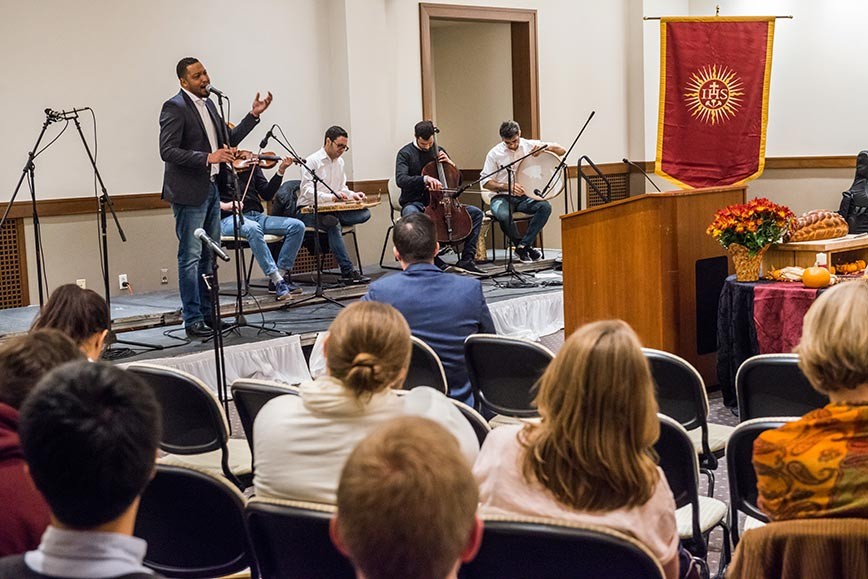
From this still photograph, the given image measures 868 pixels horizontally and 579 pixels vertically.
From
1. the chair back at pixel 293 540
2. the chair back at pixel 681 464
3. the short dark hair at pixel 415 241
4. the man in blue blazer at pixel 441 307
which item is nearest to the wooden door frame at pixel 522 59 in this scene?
the short dark hair at pixel 415 241

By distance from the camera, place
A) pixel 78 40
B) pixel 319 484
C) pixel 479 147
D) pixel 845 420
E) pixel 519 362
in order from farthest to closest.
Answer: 1. pixel 479 147
2. pixel 78 40
3. pixel 519 362
4. pixel 319 484
5. pixel 845 420

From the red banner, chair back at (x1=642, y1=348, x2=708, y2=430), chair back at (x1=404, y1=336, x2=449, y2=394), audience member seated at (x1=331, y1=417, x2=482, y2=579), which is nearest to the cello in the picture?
the red banner

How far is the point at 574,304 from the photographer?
5.80m

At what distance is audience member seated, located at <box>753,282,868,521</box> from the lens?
187 centimetres

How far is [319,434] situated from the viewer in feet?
7.13

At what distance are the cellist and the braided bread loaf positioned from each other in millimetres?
A: 3315

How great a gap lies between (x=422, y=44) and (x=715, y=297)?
473 centimetres

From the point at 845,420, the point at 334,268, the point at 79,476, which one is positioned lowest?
the point at 334,268

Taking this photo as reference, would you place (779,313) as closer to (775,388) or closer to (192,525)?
(775,388)

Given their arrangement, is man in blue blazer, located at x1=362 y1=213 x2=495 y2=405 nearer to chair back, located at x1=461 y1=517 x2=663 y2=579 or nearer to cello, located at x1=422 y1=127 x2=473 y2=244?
chair back, located at x1=461 y1=517 x2=663 y2=579

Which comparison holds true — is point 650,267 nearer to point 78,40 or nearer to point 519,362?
point 519,362

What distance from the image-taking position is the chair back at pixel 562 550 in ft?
5.38

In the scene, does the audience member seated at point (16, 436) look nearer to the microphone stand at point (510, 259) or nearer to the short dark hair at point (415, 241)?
the short dark hair at point (415, 241)

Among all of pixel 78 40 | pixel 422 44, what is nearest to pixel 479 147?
pixel 422 44
